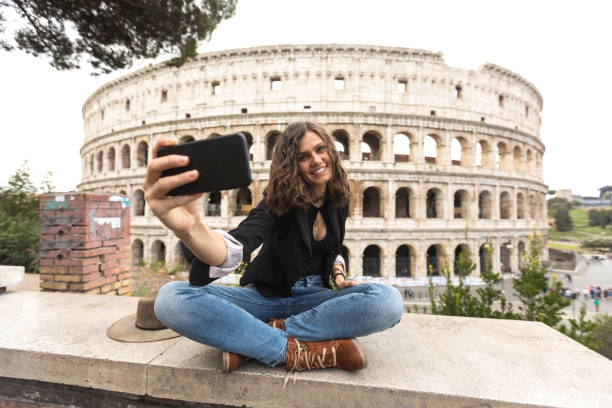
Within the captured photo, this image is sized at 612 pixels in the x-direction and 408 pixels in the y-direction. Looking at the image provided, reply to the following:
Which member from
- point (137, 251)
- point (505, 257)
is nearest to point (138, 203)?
point (137, 251)

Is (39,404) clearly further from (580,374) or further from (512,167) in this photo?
(512,167)

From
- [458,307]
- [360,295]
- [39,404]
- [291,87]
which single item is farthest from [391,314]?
[291,87]

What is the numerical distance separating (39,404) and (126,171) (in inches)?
801

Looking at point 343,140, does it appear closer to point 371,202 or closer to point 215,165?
point 371,202

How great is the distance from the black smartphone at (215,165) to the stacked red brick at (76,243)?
3.53 metres

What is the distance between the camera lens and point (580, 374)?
1350 millimetres

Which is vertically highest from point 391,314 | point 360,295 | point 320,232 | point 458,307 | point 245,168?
point 245,168

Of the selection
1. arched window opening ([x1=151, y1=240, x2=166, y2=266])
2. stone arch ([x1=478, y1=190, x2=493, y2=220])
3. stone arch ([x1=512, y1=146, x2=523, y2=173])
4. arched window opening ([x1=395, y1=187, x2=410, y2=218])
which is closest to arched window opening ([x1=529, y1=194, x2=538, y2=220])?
stone arch ([x1=512, y1=146, x2=523, y2=173])

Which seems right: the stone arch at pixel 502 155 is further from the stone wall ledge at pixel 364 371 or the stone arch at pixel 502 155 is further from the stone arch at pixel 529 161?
the stone wall ledge at pixel 364 371

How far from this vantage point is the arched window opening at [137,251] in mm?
17500

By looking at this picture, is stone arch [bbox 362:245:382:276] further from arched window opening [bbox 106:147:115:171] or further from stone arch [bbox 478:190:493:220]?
arched window opening [bbox 106:147:115:171]

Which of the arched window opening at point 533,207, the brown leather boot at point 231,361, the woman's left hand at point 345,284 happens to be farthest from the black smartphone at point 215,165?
the arched window opening at point 533,207

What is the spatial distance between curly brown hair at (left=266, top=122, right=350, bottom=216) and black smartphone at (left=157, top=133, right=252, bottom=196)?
0.53 m

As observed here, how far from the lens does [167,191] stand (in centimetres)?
95
